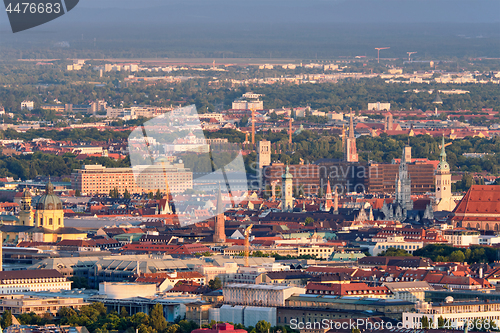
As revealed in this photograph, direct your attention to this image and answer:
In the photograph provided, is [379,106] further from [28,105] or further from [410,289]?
[410,289]

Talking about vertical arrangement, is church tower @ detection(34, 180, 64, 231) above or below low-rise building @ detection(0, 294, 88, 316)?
below

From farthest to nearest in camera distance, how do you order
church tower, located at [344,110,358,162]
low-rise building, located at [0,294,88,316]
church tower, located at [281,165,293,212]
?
church tower, located at [344,110,358,162] → church tower, located at [281,165,293,212] → low-rise building, located at [0,294,88,316]

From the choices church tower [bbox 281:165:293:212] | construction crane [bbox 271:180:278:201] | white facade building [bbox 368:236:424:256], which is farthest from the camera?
construction crane [bbox 271:180:278:201]

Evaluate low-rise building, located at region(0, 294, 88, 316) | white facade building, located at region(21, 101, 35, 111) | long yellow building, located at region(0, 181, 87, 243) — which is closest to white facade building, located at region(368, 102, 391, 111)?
white facade building, located at region(21, 101, 35, 111)

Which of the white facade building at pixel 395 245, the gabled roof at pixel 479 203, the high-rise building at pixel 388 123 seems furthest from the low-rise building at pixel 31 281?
the high-rise building at pixel 388 123

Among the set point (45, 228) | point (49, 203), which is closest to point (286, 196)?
point (49, 203)

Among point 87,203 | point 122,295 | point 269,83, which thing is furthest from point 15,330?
point 269,83

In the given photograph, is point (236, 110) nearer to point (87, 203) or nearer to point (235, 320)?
point (87, 203)

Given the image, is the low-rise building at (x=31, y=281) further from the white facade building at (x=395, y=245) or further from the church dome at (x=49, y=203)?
the church dome at (x=49, y=203)

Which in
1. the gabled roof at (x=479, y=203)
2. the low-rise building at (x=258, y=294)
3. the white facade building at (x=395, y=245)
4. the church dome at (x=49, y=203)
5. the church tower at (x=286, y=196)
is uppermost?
the low-rise building at (x=258, y=294)

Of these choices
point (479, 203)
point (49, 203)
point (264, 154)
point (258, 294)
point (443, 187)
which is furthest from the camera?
point (264, 154)

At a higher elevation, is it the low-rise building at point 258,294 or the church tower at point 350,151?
the low-rise building at point 258,294

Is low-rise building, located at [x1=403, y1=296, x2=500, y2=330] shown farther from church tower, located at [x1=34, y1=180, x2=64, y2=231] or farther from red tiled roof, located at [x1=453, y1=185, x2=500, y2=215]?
red tiled roof, located at [x1=453, y1=185, x2=500, y2=215]
